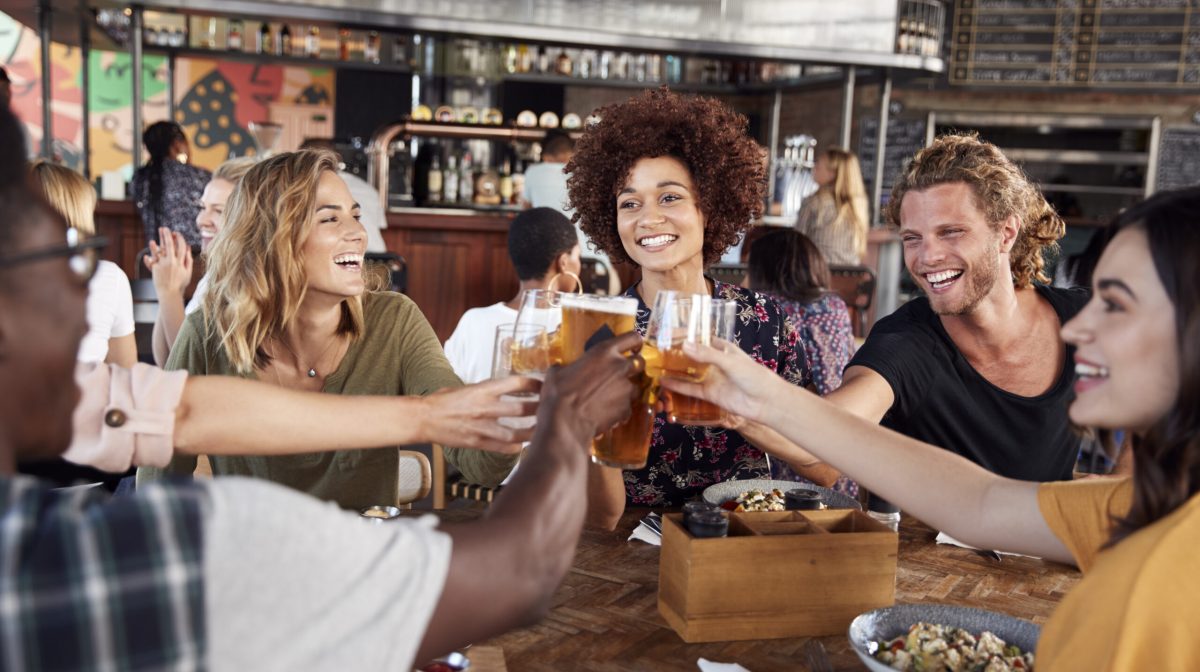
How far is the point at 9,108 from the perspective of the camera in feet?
2.71

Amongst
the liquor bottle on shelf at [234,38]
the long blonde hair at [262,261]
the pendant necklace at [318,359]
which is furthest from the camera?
the liquor bottle on shelf at [234,38]

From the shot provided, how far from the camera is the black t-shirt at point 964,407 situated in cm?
213

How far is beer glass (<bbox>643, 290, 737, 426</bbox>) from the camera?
1.41 m

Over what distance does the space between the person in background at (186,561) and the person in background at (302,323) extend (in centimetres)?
107

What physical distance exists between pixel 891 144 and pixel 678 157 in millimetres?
8251

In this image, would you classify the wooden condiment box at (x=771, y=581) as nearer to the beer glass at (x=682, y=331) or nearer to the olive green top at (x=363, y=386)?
the beer glass at (x=682, y=331)

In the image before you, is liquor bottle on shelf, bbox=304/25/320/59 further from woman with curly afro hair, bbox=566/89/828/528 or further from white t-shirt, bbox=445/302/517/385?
woman with curly afro hair, bbox=566/89/828/528

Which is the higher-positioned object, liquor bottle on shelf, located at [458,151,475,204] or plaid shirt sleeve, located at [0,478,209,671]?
liquor bottle on shelf, located at [458,151,475,204]

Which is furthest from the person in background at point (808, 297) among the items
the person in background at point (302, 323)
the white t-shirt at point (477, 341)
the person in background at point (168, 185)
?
the person in background at point (168, 185)

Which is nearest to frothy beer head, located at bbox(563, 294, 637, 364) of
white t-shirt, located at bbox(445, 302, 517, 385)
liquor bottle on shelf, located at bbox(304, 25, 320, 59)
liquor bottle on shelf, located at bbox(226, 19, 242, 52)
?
white t-shirt, located at bbox(445, 302, 517, 385)

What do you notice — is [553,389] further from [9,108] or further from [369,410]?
[9,108]

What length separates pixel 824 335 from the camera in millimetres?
3703

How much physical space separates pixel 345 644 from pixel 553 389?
428 mm

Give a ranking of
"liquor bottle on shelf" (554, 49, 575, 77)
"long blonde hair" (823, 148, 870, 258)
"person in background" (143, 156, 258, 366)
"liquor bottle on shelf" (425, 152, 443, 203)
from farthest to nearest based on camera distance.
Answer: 1. "liquor bottle on shelf" (554, 49, 575, 77)
2. "liquor bottle on shelf" (425, 152, 443, 203)
3. "long blonde hair" (823, 148, 870, 258)
4. "person in background" (143, 156, 258, 366)
